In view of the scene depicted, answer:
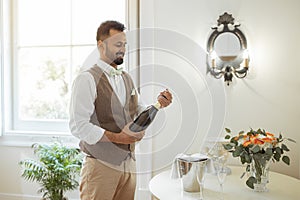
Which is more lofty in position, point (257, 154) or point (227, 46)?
point (227, 46)

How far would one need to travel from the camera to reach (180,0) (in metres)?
2.62

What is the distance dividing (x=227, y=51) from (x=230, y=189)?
1102 millimetres

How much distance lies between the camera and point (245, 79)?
8.30 ft

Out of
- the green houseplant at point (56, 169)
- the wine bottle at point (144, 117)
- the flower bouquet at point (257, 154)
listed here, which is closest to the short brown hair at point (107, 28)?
the wine bottle at point (144, 117)

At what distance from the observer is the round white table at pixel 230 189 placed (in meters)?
1.72

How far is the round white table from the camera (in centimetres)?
172

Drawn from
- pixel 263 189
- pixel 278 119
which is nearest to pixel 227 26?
pixel 278 119

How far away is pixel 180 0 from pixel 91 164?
4.71ft

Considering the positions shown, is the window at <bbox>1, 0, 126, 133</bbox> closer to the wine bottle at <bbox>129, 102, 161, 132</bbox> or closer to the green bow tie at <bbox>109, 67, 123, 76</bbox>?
the green bow tie at <bbox>109, 67, 123, 76</bbox>

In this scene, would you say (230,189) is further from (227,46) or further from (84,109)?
(227,46)

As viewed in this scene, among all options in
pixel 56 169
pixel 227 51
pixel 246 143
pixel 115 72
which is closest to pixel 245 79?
pixel 227 51

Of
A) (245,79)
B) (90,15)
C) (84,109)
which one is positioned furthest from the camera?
(90,15)

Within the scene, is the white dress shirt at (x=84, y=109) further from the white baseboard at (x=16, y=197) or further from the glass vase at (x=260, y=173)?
the white baseboard at (x=16, y=197)

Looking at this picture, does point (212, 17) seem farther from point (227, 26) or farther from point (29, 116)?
point (29, 116)
